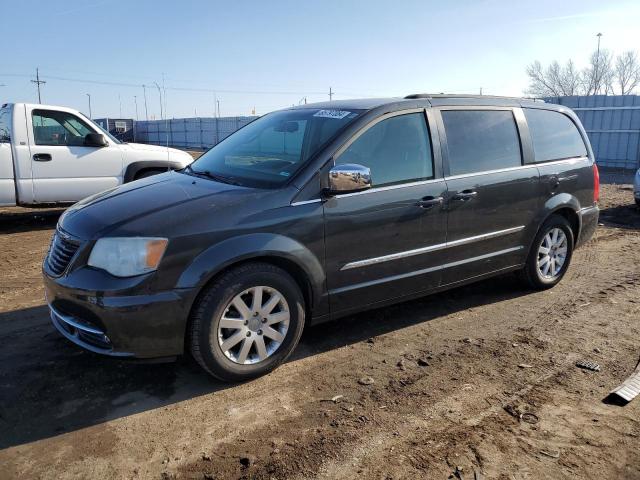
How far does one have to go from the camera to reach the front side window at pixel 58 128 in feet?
27.1

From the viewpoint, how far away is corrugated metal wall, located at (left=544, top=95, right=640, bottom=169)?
1880cm

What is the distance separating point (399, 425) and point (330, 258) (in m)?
1.22

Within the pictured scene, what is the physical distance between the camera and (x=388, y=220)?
398 centimetres

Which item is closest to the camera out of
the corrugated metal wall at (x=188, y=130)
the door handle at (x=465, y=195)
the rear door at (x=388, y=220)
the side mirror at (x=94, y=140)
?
the rear door at (x=388, y=220)

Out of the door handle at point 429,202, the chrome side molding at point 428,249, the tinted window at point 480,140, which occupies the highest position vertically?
the tinted window at point 480,140

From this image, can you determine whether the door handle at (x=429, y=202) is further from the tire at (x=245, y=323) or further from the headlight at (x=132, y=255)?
the headlight at (x=132, y=255)

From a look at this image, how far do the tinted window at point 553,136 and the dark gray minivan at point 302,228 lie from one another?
3 centimetres

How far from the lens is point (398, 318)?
15.4 feet

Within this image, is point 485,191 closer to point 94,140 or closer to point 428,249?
point 428,249

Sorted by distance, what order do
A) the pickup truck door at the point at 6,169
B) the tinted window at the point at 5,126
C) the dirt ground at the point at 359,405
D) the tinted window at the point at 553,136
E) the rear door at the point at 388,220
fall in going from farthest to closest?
the tinted window at the point at 5,126
the pickup truck door at the point at 6,169
the tinted window at the point at 553,136
the rear door at the point at 388,220
the dirt ground at the point at 359,405

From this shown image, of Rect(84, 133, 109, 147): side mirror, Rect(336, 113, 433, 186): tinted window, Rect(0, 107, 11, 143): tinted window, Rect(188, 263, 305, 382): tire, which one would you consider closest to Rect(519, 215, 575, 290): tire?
Rect(336, 113, 433, 186): tinted window

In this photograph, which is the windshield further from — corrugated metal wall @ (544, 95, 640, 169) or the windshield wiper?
corrugated metal wall @ (544, 95, 640, 169)

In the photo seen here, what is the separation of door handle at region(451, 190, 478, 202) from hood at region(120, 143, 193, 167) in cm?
576

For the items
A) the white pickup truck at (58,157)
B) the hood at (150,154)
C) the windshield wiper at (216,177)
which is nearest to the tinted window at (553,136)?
the windshield wiper at (216,177)
